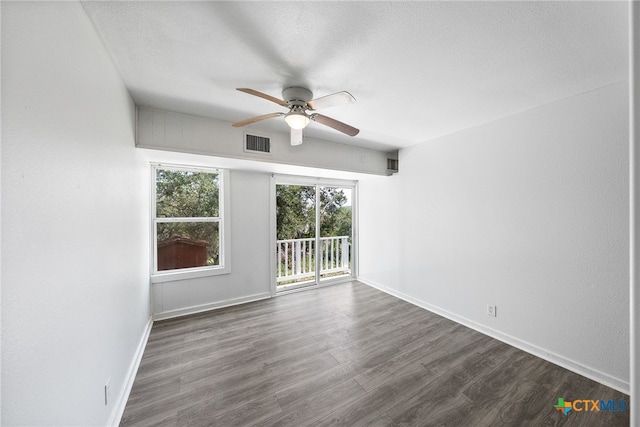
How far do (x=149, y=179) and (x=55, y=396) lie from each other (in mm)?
2661

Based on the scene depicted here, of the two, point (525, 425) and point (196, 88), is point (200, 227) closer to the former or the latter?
point (196, 88)

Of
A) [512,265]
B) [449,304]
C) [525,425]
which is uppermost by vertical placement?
[512,265]

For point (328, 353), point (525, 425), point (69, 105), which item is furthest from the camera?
point (328, 353)

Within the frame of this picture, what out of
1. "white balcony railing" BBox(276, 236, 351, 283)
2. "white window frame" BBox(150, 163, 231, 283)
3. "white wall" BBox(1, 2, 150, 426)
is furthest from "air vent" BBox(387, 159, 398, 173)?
"white wall" BBox(1, 2, 150, 426)

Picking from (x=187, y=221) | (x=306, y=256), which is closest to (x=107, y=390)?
(x=187, y=221)

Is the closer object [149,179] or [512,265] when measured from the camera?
[512,265]

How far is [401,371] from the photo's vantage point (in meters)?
2.11

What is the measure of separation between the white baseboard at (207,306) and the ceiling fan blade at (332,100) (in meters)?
2.97

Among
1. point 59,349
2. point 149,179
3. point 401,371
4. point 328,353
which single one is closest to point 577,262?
point 401,371

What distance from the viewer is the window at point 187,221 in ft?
10.4

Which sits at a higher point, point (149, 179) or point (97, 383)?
point (149, 179)

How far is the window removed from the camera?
125 inches

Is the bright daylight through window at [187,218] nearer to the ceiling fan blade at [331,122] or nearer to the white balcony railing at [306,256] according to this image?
the white balcony railing at [306,256]

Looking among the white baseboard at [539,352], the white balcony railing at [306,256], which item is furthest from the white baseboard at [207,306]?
the white baseboard at [539,352]
